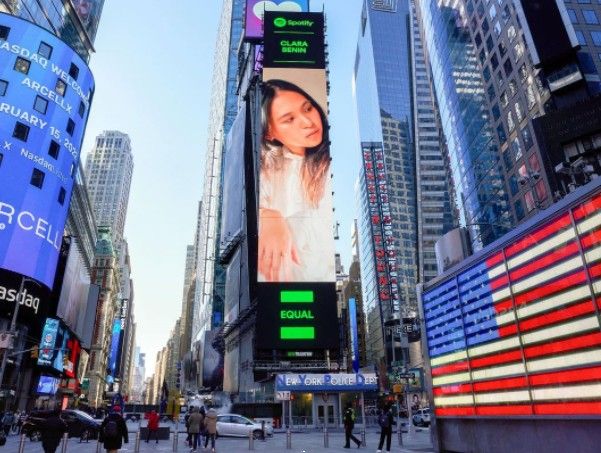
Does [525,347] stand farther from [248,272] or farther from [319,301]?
[248,272]

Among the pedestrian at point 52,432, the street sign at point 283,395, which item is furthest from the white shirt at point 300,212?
the pedestrian at point 52,432

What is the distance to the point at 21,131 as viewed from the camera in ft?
157

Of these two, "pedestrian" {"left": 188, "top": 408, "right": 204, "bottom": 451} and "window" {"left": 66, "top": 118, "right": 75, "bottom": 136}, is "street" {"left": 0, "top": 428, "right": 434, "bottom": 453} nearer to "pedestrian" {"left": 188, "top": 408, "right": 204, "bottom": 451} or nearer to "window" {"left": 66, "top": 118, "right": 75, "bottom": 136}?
"pedestrian" {"left": 188, "top": 408, "right": 204, "bottom": 451}

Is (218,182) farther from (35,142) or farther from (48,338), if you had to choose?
(35,142)

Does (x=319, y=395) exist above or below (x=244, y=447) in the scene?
above

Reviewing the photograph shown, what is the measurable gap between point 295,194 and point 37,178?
32.6 metres

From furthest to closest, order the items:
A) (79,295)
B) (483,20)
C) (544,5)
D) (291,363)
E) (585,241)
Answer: (483,20) < (79,295) < (544,5) < (291,363) < (585,241)

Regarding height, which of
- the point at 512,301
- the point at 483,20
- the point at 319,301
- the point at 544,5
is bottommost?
the point at 512,301

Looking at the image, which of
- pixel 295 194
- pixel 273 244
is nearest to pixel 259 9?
pixel 295 194

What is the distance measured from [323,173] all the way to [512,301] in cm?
5708

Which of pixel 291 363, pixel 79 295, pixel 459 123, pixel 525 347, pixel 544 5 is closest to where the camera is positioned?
pixel 525 347

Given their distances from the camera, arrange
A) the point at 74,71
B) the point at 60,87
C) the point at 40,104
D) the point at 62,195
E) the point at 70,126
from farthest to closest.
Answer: the point at 74,71
the point at 70,126
the point at 60,87
the point at 62,195
the point at 40,104

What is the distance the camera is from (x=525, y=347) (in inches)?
510

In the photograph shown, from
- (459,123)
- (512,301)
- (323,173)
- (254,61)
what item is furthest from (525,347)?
(254,61)
